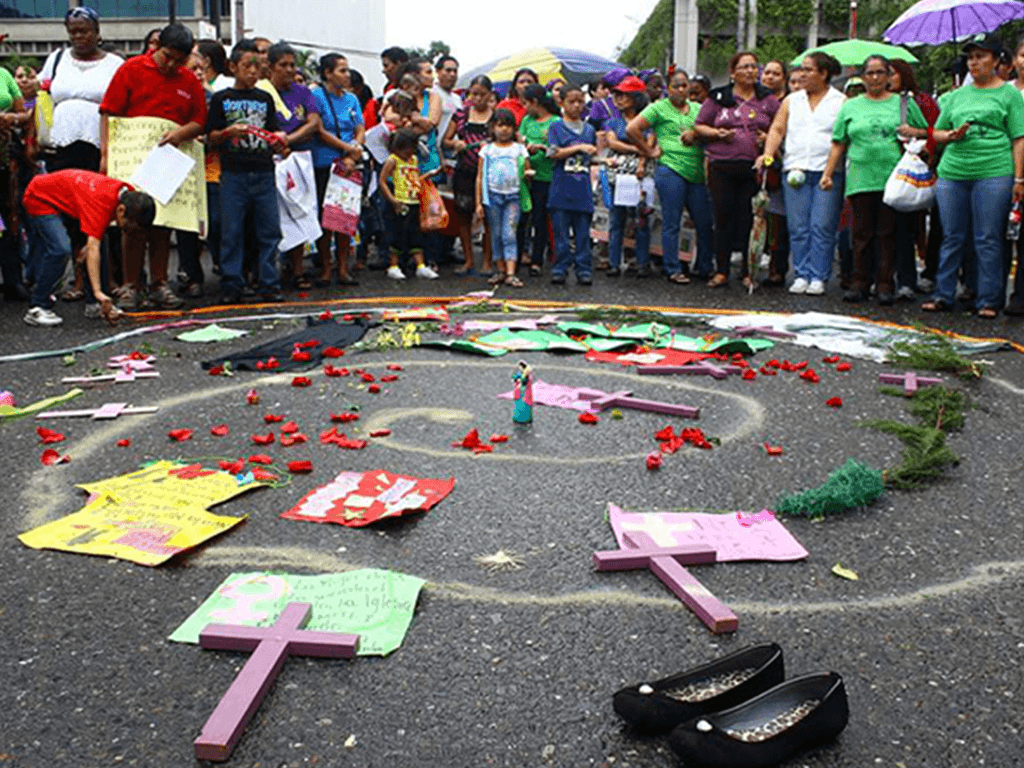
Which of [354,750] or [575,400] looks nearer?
[354,750]

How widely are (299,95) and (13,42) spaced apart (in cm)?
4902

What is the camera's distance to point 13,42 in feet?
165

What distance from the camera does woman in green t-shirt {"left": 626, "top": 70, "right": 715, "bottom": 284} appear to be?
951 centimetres

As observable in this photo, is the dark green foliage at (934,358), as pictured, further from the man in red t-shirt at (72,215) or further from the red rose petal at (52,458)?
the man in red t-shirt at (72,215)

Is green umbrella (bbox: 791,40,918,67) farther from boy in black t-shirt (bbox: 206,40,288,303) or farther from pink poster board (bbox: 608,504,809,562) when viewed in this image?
pink poster board (bbox: 608,504,809,562)

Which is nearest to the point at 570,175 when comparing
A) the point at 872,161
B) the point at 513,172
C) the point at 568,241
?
the point at 513,172

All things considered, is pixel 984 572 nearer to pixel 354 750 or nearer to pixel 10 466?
pixel 354 750

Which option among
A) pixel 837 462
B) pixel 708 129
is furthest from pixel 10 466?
pixel 708 129

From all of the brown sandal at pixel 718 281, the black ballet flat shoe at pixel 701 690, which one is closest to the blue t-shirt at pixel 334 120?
the brown sandal at pixel 718 281

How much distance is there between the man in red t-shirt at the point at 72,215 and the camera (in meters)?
7.23

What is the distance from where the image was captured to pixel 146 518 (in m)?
3.86

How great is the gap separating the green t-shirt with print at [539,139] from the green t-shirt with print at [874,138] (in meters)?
2.83

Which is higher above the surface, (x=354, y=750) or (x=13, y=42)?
(x=13, y=42)

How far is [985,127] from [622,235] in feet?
11.6
